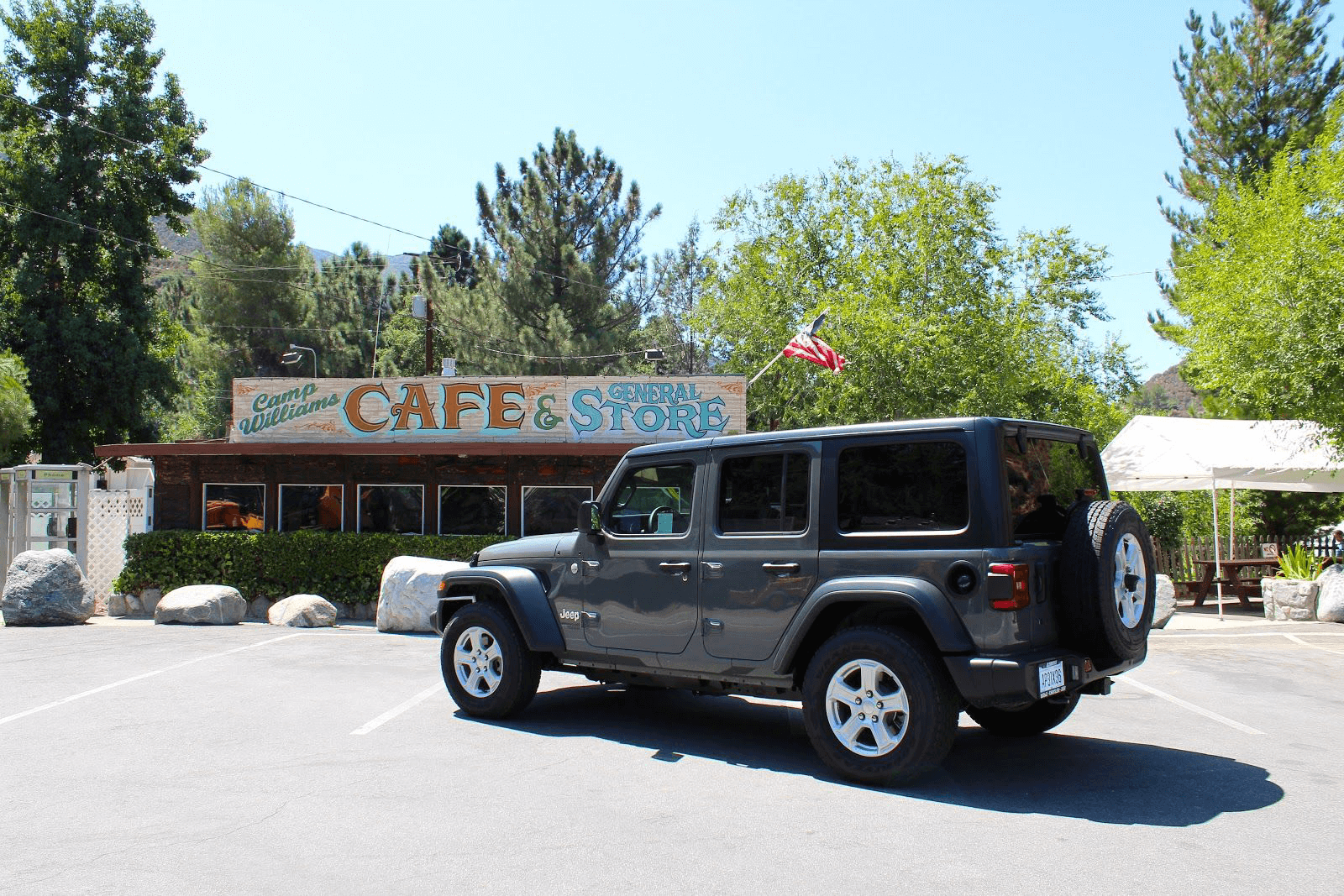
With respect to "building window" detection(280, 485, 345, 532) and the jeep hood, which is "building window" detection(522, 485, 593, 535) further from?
the jeep hood

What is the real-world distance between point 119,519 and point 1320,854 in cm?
1765

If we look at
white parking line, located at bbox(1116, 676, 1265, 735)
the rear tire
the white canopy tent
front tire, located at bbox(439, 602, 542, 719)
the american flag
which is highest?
the american flag

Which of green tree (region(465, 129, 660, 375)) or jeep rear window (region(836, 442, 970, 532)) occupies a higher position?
green tree (region(465, 129, 660, 375))

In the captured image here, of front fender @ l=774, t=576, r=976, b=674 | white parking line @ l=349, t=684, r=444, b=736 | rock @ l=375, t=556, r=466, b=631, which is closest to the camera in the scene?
front fender @ l=774, t=576, r=976, b=674

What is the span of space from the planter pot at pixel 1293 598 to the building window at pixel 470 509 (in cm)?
1196

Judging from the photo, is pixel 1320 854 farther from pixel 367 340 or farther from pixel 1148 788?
pixel 367 340

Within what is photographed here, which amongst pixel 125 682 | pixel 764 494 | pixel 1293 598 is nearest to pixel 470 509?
pixel 125 682

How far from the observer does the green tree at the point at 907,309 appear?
75.9 ft

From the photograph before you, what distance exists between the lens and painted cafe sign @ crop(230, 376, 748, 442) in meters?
16.5

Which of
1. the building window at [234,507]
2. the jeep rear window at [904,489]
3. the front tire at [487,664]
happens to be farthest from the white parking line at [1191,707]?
the building window at [234,507]

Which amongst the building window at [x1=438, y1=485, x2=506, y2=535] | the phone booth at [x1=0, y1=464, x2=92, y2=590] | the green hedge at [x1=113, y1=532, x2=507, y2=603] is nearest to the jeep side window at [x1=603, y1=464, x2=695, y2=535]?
the green hedge at [x1=113, y1=532, x2=507, y2=603]

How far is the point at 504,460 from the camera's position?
55.9 ft

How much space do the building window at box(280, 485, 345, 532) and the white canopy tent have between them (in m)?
12.8

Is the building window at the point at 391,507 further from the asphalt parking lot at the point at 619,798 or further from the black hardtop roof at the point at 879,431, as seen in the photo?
the black hardtop roof at the point at 879,431
